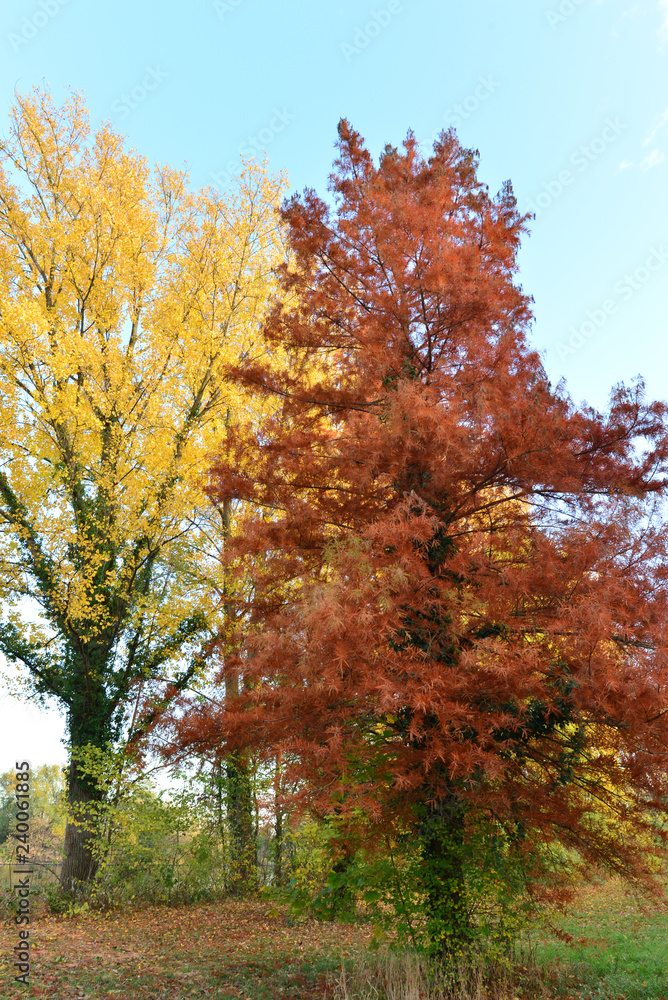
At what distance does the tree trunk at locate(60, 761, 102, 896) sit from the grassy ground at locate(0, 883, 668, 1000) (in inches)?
26.8

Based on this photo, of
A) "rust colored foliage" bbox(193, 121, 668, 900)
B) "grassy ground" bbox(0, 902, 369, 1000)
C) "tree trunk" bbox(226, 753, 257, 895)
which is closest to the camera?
"rust colored foliage" bbox(193, 121, 668, 900)

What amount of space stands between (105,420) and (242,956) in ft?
29.7

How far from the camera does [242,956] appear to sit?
25.8 feet

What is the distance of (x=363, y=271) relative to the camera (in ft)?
26.0

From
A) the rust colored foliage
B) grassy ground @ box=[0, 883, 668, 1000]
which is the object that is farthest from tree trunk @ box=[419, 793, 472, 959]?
grassy ground @ box=[0, 883, 668, 1000]

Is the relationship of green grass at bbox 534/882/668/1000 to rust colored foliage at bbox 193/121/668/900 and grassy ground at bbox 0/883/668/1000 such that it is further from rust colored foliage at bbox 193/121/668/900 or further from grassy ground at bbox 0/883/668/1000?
rust colored foliage at bbox 193/121/668/900

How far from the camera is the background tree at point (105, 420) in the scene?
11312mm

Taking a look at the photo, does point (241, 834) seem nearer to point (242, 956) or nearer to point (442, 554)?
point (242, 956)

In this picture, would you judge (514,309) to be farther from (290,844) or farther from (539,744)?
(290,844)

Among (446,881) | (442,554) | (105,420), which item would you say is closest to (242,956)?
(446,881)

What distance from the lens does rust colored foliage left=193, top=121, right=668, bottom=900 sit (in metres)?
5.29

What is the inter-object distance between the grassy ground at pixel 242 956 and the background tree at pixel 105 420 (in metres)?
2.56

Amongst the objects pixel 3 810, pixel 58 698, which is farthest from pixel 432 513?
pixel 3 810

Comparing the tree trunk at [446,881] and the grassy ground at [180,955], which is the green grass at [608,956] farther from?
the grassy ground at [180,955]
